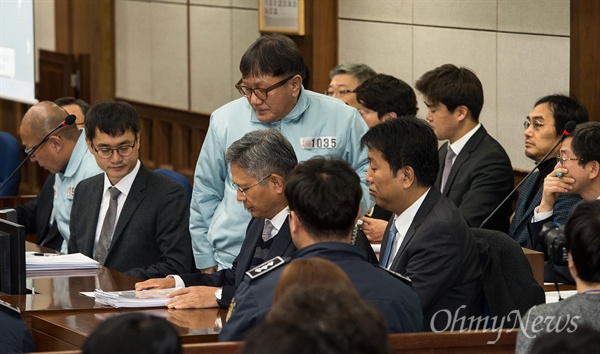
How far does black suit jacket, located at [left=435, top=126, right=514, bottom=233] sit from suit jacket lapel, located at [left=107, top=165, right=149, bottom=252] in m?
1.29

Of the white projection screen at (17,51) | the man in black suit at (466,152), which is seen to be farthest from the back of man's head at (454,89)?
the white projection screen at (17,51)

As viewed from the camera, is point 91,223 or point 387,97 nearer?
point 91,223

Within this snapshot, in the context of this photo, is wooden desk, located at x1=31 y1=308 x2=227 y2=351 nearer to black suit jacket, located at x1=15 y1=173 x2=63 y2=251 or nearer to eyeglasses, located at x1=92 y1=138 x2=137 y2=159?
eyeglasses, located at x1=92 y1=138 x2=137 y2=159

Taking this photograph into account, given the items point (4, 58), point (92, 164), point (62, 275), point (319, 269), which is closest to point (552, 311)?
point (319, 269)

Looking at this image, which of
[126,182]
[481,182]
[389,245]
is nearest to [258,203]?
[389,245]

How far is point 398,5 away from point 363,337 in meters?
4.78

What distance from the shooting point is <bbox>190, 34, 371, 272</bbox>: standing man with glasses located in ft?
12.6

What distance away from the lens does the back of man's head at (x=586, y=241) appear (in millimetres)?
2338

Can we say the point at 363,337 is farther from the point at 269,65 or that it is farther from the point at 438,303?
the point at 269,65

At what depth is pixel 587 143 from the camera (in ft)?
12.9

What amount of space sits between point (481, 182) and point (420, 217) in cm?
154

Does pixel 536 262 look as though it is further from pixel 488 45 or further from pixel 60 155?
pixel 60 155

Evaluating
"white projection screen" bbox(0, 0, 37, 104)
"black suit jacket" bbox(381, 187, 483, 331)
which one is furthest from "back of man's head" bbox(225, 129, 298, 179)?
"white projection screen" bbox(0, 0, 37, 104)

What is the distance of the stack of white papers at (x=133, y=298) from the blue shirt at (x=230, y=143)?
0.65m
